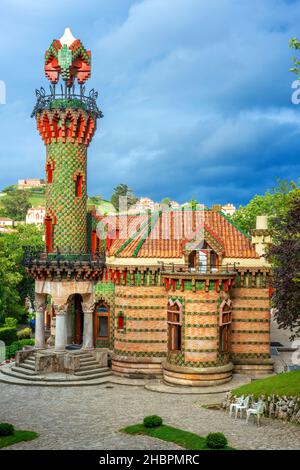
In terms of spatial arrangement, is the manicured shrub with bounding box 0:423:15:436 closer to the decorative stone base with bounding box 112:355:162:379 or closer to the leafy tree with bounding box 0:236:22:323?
the decorative stone base with bounding box 112:355:162:379

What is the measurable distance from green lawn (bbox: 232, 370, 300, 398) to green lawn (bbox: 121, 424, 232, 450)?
16.9 feet

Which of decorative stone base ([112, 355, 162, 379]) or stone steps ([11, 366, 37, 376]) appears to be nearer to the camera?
stone steps ([11, 366, 37, 376])

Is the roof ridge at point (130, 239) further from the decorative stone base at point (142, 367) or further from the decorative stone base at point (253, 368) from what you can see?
the decorative stone base at point (253, 368)

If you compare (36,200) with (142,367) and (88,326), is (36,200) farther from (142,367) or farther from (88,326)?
(142,367)

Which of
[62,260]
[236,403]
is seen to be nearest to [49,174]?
[62,260]

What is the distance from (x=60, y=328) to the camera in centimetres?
3384

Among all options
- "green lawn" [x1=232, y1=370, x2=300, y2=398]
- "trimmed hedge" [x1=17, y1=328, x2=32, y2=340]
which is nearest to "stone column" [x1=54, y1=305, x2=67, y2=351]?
"green lawn" [x1=232, y1=370, x2=300, y2=398]

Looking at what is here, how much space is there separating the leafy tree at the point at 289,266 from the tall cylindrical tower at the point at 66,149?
1462 cm

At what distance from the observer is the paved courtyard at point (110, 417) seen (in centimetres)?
2112

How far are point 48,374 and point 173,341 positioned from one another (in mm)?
7270

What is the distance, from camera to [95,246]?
37.0m

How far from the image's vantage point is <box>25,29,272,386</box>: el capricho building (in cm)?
3167

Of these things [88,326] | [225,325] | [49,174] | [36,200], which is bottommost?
[88,326]

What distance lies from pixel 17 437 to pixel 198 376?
12297mm
